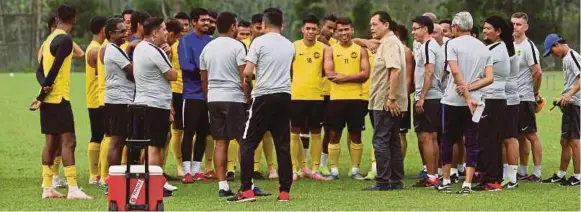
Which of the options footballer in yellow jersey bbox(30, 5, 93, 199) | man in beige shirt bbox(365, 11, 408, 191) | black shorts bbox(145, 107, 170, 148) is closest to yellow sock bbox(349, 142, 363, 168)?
man in beige shirt bbox(365, 11, 408, 191)

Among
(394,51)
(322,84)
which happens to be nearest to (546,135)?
(322,84)

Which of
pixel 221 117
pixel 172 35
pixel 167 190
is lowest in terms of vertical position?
pixel 167 190

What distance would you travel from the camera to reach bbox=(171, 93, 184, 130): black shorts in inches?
565

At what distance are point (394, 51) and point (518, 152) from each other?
196 centimetres

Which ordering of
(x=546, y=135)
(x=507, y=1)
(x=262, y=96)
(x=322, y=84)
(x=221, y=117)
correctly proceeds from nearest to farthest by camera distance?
(x=262, y=96) → (x=221, y=117) → (x=322, y=84) → (x=546, y=135) → (x=507, y=1)

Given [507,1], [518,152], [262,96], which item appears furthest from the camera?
[507,1]

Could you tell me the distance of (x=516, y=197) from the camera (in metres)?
11.9

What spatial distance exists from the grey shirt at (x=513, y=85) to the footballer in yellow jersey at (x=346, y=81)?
1733 mm

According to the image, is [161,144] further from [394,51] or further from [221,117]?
[394,51]

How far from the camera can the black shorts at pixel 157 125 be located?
12.2 metres

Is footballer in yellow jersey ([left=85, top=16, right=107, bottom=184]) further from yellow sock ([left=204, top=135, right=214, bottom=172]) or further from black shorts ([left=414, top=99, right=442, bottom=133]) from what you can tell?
black shorts ([left=414, top=99, right=442, bottom=133])

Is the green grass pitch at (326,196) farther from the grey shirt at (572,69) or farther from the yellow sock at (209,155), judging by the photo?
the grey shirt at (572,69)

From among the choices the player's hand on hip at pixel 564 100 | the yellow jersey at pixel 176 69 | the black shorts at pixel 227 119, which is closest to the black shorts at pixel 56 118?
the black shorts at pixel 227 119

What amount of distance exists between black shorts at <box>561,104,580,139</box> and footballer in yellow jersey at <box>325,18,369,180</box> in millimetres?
2281
